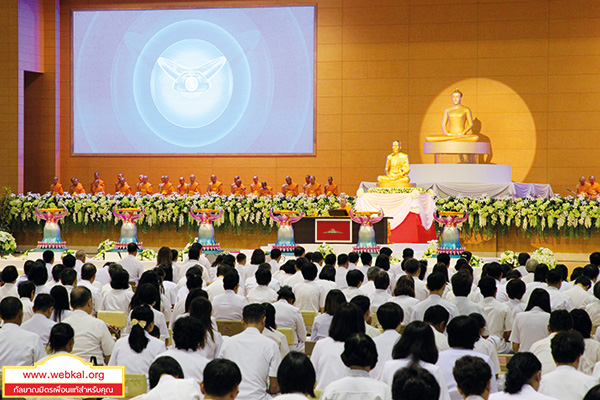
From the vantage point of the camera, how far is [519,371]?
3.06 metres

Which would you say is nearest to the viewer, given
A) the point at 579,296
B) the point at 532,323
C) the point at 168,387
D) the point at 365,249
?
the point at 168,387

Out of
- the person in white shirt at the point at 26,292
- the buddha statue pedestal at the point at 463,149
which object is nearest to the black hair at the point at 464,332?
the person in white shirt at the point at 26,292

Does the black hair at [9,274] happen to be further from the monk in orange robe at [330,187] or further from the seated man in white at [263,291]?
the monk in orange robe at [330,187]

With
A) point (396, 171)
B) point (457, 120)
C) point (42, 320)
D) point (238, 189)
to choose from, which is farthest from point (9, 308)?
point (457, 120)

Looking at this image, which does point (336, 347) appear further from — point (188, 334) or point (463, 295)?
point (463, 295)

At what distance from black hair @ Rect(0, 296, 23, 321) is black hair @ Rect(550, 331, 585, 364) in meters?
2.88

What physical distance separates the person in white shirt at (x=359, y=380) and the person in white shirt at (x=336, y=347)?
1.82ft

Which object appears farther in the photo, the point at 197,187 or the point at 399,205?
the point at 197,187

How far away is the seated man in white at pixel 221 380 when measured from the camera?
286cm

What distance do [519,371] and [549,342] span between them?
1.14 meters

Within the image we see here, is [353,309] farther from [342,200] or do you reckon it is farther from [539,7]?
[539,7]

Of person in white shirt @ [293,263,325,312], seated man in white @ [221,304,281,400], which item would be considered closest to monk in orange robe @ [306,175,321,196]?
person in white shirt @ [293,263,325,312]

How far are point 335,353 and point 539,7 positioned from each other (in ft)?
54.4

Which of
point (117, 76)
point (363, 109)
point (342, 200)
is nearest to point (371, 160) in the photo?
point (363, 109)
